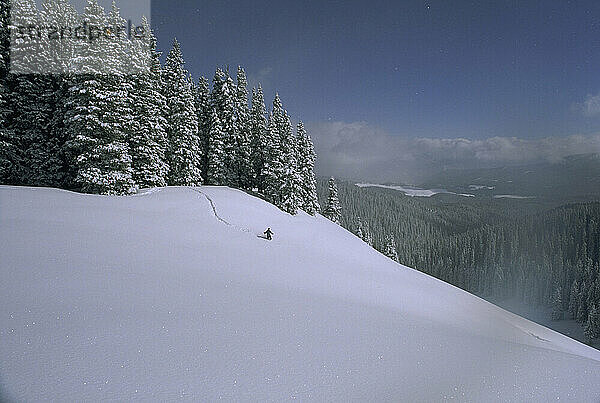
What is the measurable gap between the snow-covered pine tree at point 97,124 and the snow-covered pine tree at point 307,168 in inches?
956

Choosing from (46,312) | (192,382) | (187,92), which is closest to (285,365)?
(192,382)

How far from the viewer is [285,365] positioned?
4758 millimetres

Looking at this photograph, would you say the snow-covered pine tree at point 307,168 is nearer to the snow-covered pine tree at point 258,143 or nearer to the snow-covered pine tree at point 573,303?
the snow-covered pine tree at point 258,143

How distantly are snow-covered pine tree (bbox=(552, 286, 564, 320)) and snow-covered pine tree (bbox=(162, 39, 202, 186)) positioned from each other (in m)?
110

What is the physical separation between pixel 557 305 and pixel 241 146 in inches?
4239

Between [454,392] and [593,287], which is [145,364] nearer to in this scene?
[454,392]

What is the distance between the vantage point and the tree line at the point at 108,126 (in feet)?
65.3

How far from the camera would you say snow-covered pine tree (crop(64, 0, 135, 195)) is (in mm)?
19500

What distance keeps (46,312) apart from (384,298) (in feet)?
31.4

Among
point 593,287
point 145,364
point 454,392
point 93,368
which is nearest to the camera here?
point 93,368

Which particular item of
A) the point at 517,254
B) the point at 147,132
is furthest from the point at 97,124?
the point at 517,254

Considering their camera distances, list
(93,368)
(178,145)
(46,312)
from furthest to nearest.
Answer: (178,145), (46,312), (93,368)

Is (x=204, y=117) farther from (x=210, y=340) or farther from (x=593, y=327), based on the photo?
(x=593, y=327)

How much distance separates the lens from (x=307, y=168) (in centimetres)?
4388
